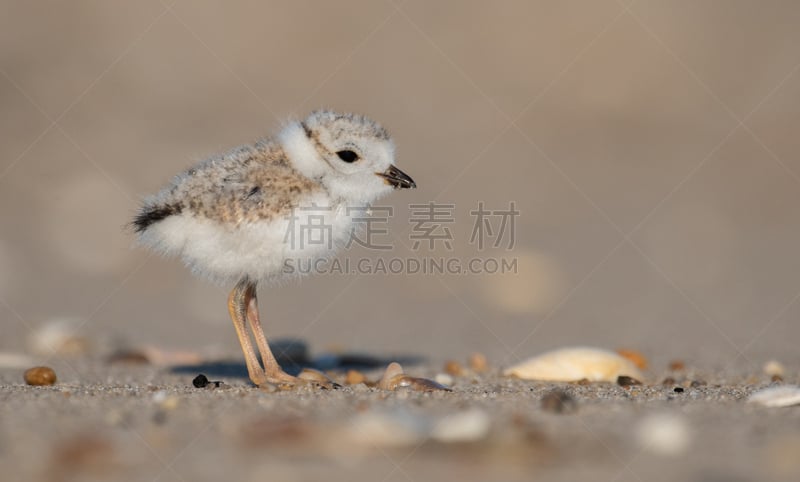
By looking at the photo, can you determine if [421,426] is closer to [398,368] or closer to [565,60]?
[398,368]

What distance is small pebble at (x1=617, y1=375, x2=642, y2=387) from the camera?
3.86 m

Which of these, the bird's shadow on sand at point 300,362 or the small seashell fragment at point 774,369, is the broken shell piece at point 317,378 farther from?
the small seashell fragment at point 774,369

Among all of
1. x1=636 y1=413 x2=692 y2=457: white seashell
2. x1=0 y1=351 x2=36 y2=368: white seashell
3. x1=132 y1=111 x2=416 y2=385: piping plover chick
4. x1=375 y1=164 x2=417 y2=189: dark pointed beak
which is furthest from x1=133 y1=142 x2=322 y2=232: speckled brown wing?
x1=636 y1=413 x2=692 y2=457: white seashell

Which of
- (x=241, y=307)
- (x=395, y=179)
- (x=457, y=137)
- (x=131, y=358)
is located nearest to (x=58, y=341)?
(x=131, y=358)

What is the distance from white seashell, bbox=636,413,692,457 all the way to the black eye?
1.70m

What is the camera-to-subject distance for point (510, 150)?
9758 mm

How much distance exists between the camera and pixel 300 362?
16.1 ft

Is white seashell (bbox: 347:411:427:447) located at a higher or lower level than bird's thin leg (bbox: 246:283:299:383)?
lower

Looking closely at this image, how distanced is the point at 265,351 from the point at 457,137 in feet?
20.0

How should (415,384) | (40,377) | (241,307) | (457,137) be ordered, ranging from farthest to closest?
(457,137) < (241,307) < (40,377) < (415,384)

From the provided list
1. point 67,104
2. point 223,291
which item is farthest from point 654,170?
point 67,104

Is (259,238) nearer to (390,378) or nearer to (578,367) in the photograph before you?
(390,378)

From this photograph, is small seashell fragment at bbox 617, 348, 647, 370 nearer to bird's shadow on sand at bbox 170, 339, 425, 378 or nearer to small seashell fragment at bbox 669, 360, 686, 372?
small seashell fragment at bbox 669, 360, 686, 372

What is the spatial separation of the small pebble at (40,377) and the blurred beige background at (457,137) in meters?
2.53
